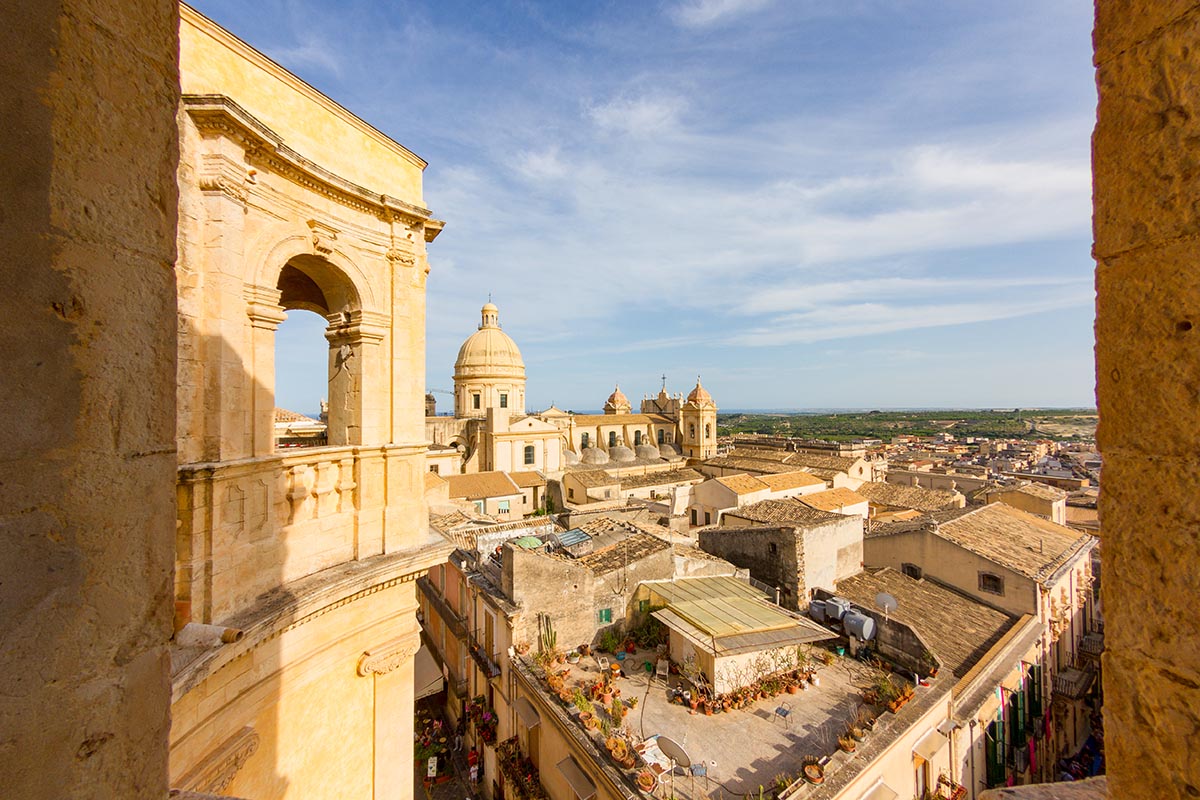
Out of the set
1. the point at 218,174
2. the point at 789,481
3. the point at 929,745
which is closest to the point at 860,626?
the point at 929,745

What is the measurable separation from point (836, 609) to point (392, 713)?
1054 cm

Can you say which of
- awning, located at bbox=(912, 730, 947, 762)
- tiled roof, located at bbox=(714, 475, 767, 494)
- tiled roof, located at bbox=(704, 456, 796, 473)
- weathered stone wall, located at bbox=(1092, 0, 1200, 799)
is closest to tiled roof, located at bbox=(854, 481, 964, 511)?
tiled roof, located at bbox=(704, 456, 796, 473)

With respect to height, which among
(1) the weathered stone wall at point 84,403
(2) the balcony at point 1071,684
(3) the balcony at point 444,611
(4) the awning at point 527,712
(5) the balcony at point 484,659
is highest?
(1) the weathered stone wall at point 84,403

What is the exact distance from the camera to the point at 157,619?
1.69 metres

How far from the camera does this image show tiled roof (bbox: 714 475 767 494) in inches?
1060

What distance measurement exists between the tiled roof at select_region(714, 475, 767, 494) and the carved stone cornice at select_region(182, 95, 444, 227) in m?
23.5

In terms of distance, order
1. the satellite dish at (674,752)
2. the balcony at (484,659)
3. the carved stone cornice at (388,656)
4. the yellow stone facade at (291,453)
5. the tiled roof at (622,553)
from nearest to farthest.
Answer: the yellow stone facade at (291,453), the carved stone cornice at (388,656), the satellite dish at (674,752), the balcony at (484,659), the tiled roof at (622,553)

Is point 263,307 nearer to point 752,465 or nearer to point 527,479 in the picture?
point 527,479

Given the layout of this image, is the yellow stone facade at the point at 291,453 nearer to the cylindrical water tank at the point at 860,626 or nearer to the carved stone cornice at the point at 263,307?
the carved stone cornice at the point at 263,307

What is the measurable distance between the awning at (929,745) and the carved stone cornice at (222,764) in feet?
32.6

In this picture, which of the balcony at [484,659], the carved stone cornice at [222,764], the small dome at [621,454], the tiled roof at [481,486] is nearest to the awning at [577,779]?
the balcony at [484,659]

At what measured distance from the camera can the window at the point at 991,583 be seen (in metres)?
14.5

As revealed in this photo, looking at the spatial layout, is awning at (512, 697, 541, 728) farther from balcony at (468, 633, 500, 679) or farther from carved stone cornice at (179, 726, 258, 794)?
carved stone cornice at (179, 726, 258, 794)

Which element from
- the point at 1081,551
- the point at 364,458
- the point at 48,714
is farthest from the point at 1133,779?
the point at 1081,551
